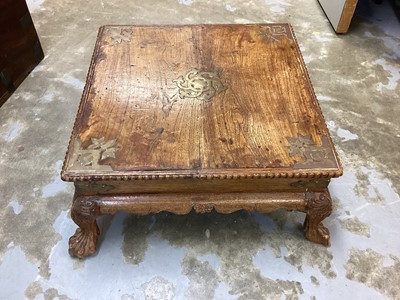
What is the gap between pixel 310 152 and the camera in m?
1.31

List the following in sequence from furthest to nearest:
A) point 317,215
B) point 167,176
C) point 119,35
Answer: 1. point 119,35
2. point 317,215
3. point 167,176

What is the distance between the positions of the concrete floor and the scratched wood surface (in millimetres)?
441

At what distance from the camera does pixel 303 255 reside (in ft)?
5.05

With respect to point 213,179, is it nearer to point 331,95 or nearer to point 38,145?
point 38,145

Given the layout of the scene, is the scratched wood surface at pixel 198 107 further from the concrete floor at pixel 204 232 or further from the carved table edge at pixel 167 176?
the concrete floor at pixel 204 232

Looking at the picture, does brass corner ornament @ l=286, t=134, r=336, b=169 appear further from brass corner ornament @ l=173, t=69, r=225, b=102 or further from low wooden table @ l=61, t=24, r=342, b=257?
brass corner ornament @ l=173, t=69, r=225, b=102

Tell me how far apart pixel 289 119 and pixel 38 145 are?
49.7 inches

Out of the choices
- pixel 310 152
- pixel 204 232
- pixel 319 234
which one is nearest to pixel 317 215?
pixel 319 234

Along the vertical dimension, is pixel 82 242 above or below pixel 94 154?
below

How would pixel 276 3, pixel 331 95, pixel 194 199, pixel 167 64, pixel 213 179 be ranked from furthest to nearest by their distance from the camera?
pixel 276 3
pixel 331 95
pixel 167 64
pixel 194 199
pixel 213 179

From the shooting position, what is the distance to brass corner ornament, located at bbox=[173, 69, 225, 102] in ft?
4.98

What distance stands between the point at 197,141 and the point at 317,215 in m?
0.52

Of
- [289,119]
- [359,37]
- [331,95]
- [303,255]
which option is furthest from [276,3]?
[303,255]

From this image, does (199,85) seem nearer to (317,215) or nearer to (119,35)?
Result: (119,35)
